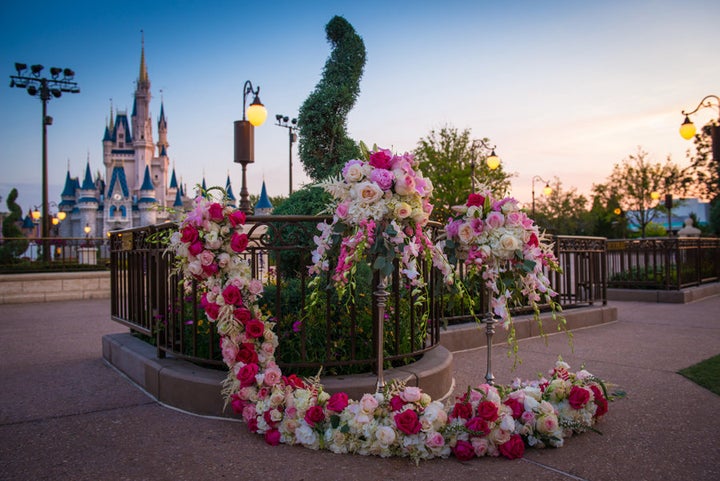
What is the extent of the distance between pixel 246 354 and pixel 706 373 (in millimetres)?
4632

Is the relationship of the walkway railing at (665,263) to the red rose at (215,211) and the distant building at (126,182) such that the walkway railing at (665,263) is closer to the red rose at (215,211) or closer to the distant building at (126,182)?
the red rose at (215,211)

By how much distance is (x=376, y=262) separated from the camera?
3.35 metres

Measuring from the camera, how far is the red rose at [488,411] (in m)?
3.32

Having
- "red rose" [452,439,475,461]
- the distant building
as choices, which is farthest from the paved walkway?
the distant building

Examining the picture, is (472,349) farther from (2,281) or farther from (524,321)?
(2,281)

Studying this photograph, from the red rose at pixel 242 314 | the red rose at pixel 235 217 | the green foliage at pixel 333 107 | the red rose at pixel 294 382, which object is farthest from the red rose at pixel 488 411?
the green foliage at pixel 333 107

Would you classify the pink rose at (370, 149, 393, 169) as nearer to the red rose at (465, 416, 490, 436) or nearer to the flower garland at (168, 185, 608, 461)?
the flower garland at (168, 185, 608, 461)

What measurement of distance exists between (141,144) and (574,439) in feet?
435

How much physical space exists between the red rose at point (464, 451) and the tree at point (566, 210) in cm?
5768

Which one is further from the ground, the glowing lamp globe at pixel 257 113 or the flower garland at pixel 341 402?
the glowing lamp globe at pixel 257 113

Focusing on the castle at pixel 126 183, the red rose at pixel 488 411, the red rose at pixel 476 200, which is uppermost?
the castle at pixel 126 183

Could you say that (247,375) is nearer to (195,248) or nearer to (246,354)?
(246,354)

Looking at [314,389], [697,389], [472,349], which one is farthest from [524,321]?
[314,389]

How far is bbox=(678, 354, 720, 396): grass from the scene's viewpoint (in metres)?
4.93
